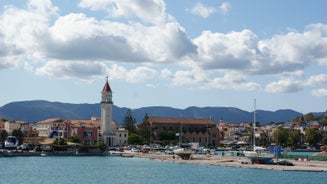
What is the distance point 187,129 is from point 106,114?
4522 centimetres

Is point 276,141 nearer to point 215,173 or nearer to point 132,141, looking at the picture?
point 132,141

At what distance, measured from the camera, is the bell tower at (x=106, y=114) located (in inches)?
5448

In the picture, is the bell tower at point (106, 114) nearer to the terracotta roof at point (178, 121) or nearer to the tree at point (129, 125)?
the tree at point (129, 125)

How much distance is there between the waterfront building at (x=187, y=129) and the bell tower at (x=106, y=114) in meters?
27.9

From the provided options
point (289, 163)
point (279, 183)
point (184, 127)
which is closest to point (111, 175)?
point (279, 183)

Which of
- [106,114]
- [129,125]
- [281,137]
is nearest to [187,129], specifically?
[129,125]

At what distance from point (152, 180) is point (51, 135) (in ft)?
275

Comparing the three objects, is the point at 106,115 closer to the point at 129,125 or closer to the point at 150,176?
the point at 129,125

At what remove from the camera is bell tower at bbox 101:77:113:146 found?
454 ft

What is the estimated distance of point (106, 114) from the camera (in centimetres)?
13825

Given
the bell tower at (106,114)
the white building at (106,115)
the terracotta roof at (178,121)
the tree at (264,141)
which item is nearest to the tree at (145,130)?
the terracotta roof at (178,121)

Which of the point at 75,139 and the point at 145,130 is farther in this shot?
the point at 145,130

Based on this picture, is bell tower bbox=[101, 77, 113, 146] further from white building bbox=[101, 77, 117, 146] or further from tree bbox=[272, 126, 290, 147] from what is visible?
tree bbox=[272, 126, 290, 147]

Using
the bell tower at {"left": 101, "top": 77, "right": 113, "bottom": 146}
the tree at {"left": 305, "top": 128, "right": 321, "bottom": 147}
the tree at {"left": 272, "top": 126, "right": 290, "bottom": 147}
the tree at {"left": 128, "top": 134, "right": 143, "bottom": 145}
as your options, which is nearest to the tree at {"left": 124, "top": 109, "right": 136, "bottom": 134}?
the tree at {"left": 128, "top": 134, "right": 143, "bottom": 145}
